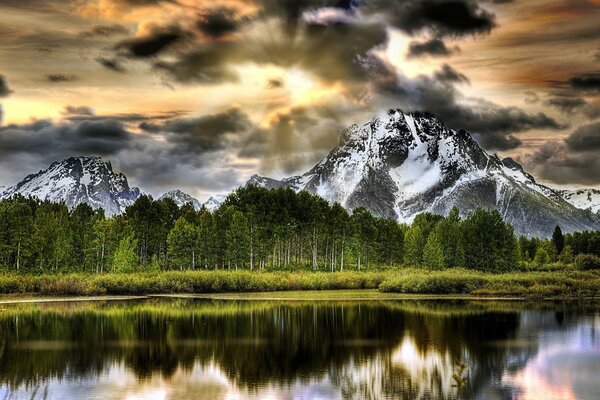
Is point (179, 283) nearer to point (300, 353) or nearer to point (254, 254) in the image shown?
point (254, 254)

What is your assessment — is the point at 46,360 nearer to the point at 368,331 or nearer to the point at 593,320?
the point at 368,331

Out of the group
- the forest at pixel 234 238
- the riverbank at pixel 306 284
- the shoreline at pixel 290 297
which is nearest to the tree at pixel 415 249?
the forest at pixel 234 238

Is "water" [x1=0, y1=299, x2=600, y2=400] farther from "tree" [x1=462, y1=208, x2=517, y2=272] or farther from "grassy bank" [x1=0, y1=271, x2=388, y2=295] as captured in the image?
"tree" [x1=462, y1=208, x2=517, y2=272]

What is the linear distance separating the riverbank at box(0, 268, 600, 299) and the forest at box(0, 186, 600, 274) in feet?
59.3

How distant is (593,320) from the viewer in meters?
57.0

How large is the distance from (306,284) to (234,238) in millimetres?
23932

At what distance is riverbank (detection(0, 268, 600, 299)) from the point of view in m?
84.8

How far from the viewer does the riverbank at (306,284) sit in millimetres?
84812

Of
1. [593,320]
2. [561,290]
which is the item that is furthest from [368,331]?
[561,290]

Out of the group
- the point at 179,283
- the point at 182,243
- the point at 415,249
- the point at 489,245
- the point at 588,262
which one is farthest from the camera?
the point at 415,249

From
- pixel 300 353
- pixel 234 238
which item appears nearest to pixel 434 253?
pixel 234 238

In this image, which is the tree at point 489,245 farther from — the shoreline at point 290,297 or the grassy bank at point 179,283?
the shoreline at point 290,297

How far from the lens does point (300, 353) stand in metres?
40.9

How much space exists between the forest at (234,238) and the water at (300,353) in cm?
4713
